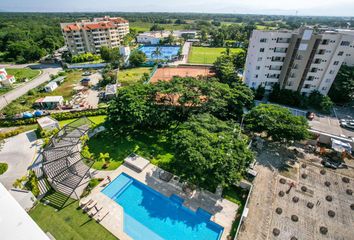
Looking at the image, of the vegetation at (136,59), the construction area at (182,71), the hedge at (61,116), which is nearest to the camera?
the hedge at (61,116)

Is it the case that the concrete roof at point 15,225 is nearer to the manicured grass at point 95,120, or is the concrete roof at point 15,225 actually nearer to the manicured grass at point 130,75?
the manicured grass at point 95,120

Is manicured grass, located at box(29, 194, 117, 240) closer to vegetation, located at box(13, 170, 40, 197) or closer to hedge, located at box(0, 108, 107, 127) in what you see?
vegetation, located at box(13, 170, 40, 197)

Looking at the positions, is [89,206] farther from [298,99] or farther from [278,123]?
[298,99]

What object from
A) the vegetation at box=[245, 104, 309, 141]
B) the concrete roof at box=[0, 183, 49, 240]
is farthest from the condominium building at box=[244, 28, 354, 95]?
the concrete roof at box=[0, 183, 49, 240]

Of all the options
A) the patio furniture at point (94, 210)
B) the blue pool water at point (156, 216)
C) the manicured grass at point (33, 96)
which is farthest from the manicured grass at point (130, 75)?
the patio furniture at point (94, 210)

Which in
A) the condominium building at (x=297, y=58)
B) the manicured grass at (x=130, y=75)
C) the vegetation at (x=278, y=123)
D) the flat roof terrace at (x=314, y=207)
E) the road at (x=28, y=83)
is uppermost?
the condominium building at (x=297, y=58)
